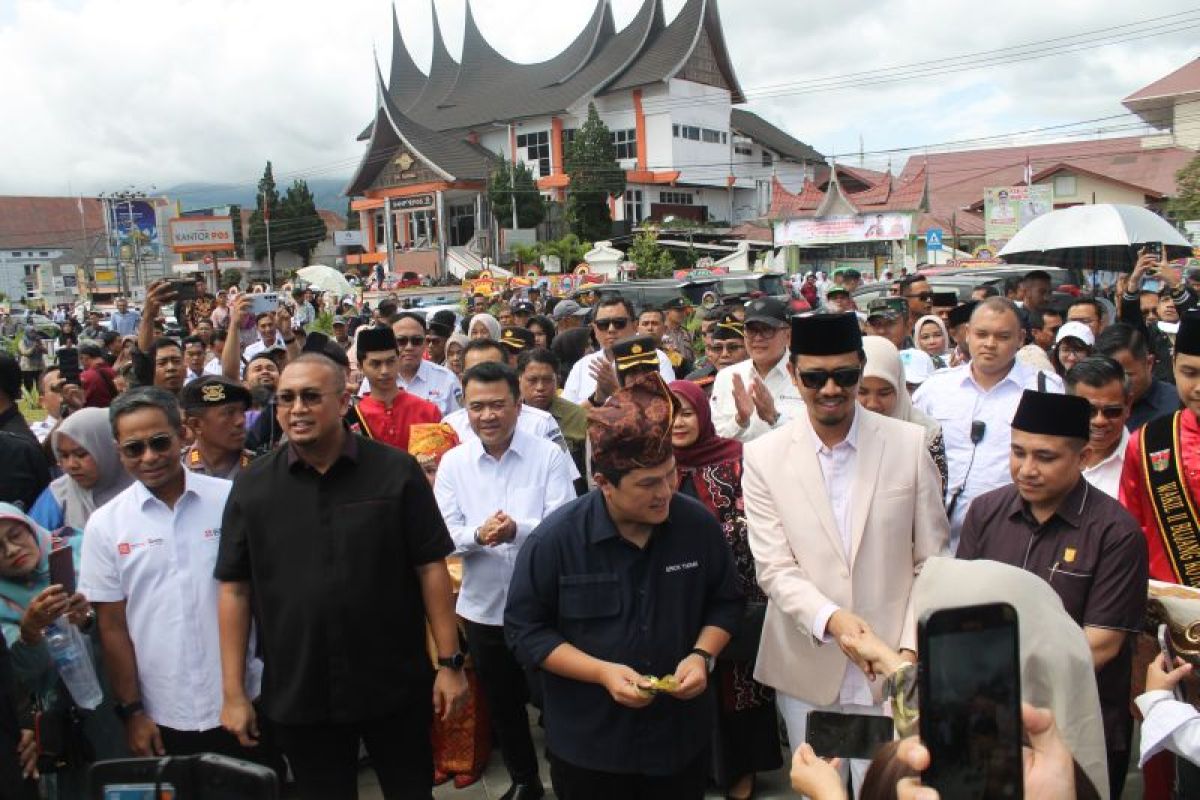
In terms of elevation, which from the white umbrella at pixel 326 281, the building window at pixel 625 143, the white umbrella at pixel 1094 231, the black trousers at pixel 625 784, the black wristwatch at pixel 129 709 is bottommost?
the black trousers at pixel 625 784

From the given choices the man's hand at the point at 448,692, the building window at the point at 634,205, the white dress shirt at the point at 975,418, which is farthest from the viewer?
the building window at the point at 634,205

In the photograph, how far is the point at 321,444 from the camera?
2.92m

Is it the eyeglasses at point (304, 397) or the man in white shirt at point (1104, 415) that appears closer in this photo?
the eyeglasses at point (304, 397)

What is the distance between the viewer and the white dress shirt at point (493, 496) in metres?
3.88

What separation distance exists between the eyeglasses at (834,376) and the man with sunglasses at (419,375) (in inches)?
145

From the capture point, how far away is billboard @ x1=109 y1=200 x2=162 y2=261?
171 feet

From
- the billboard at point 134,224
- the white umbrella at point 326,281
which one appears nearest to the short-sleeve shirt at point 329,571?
the white umbrella at point 326,281

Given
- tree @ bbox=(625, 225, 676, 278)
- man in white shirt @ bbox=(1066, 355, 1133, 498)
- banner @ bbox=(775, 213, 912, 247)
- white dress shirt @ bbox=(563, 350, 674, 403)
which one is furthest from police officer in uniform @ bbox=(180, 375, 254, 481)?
banner @ bbox=(775, 213, 912, 247)

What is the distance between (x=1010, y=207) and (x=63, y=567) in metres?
28.2

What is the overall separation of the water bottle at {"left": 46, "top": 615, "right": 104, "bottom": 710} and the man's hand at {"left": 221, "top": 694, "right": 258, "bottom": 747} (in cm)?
58

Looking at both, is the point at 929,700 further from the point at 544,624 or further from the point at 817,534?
the point at 817,534

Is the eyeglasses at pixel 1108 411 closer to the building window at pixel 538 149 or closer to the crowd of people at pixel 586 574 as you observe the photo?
the crowd of people at pixel 586 574

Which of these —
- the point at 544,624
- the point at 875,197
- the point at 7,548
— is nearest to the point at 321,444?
the point at 544,624

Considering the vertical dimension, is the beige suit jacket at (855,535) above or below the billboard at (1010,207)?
below
